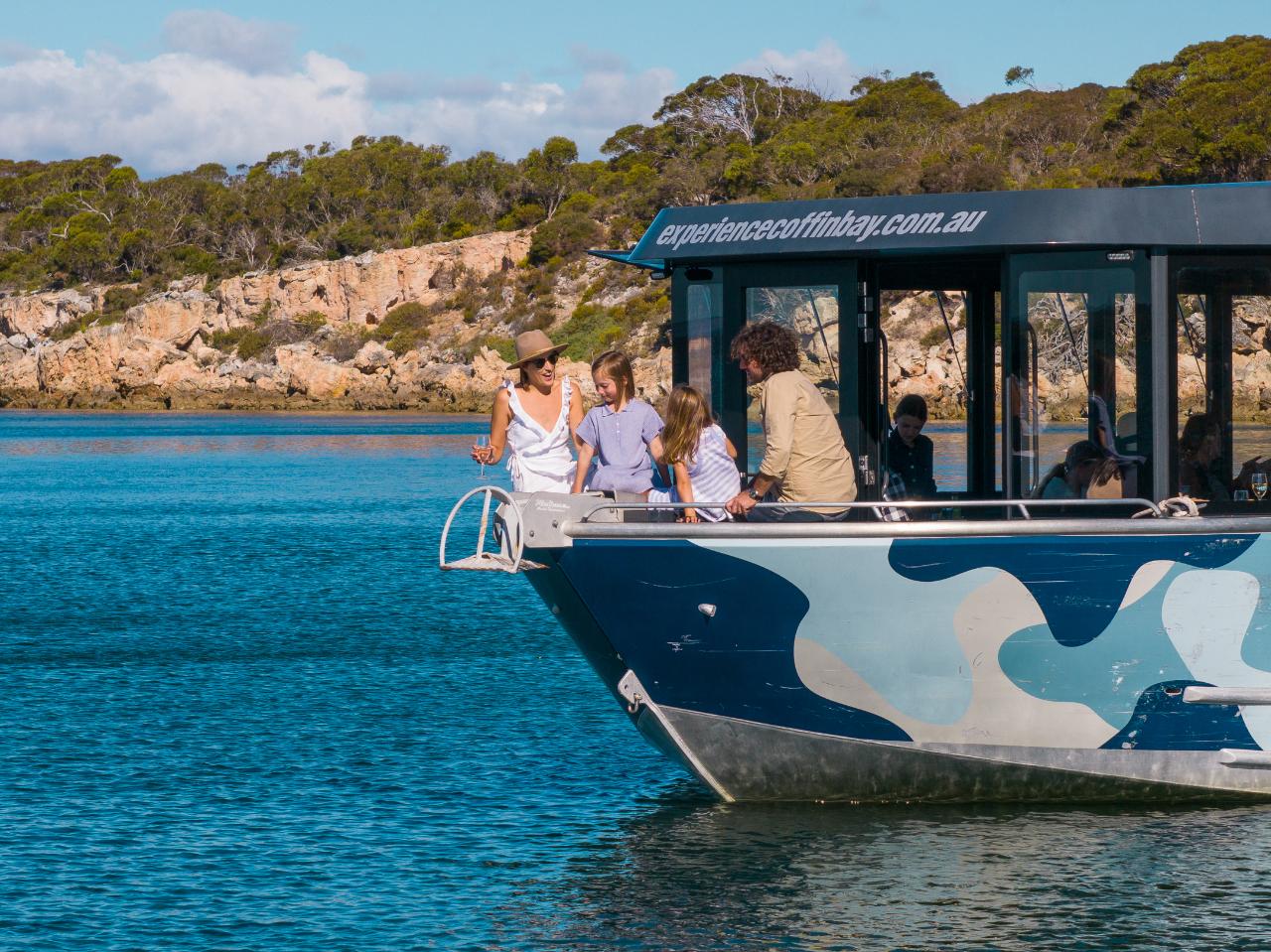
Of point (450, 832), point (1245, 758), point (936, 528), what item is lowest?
point (450, 832)

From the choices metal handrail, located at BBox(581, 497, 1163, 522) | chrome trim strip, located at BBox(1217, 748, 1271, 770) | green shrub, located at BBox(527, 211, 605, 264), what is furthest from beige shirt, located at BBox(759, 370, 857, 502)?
green shrub, located at BBox(527, 211, 605, 264)

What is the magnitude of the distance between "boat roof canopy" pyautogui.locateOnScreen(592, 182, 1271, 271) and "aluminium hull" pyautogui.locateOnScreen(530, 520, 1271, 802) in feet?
4.22

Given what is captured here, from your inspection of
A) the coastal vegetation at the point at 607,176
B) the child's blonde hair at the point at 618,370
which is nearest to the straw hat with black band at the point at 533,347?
the child's blonde hair at the point at 618,370

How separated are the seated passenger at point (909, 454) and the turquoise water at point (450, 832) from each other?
1.59m

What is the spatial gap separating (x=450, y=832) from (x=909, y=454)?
2.95 m

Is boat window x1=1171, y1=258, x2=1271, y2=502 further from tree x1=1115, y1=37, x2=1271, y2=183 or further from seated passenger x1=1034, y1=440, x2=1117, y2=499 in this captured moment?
tree x1=1115, y1=37, x2=1271, y2=183

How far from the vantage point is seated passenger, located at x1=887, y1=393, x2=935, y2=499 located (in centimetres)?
831

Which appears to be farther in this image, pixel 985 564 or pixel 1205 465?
pixel 1205 465

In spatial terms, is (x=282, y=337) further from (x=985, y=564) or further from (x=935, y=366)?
(x=985, y=564)

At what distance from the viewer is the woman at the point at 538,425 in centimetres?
766

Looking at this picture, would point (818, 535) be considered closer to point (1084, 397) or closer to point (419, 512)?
point (1084, 397)

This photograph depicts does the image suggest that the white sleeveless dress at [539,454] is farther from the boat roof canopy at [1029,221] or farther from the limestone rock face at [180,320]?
the limestone rock face at [180,320]

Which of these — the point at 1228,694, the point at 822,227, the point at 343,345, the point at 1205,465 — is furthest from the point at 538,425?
the point at 343,345

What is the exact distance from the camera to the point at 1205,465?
753 cm
